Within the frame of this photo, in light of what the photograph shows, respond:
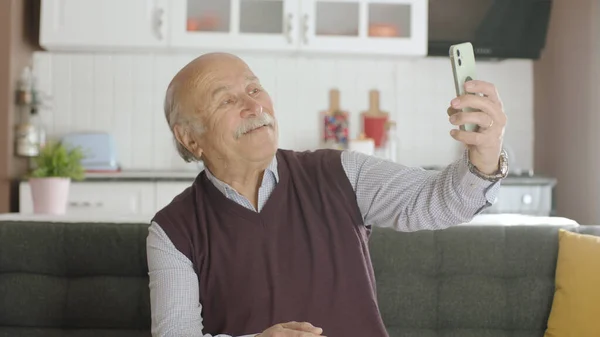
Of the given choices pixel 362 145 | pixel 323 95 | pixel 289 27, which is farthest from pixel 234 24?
pixel 362 145

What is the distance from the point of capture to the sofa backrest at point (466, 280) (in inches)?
65.0

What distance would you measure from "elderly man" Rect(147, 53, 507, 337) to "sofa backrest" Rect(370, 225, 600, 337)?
0.66ft

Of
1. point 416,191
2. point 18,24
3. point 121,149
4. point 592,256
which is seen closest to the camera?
point 416,191

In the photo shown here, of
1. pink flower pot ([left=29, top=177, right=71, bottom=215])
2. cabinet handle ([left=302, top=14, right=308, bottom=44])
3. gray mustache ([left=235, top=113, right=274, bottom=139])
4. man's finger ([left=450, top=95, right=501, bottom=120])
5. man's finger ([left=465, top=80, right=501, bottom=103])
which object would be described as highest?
cabinet handle ([left=302, top=14, right=308, bottom=44])

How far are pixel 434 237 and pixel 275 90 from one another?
275cm

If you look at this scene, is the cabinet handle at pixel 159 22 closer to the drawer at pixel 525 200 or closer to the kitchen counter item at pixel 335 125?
the kitchen counter item at pixel 335 125

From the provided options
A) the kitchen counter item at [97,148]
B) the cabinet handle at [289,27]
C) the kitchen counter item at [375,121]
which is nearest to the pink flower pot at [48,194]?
the kitchen counter item at [97,148]

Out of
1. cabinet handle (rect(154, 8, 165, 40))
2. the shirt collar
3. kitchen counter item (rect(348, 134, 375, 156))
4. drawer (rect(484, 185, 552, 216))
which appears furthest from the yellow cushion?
cabinet handle (rect(154, 8, 165, 40))

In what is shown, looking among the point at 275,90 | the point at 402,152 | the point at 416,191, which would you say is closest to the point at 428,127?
the point at 402,152

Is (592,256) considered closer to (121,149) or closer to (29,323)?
(29,323)

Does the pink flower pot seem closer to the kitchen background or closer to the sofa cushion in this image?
the sofa cushion

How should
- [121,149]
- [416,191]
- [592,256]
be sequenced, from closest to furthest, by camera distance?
[416,191], [592,256], [121,149]

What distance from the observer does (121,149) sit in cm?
427

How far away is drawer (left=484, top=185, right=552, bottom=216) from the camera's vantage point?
3895 millimetres
